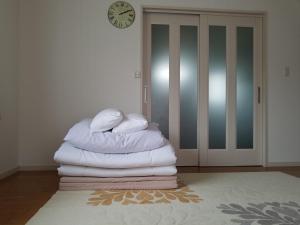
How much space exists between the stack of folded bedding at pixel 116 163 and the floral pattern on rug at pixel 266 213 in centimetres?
57

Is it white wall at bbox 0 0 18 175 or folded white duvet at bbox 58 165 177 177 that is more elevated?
white wall at bbox 0 0 18 175

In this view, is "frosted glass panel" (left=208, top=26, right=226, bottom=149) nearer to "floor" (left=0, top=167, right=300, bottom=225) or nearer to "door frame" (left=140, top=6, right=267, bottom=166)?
"door frame" (left=140, top=6, right=267, bottom=166)

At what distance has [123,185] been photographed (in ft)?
7.15

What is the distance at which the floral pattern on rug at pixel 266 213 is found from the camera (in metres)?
1.54

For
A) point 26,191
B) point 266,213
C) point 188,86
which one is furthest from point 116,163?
point 188,86

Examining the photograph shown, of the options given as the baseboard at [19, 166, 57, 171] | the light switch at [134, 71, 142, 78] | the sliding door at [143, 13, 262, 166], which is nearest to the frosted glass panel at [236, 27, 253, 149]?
the sliding door at [143, 13, 262, 166]

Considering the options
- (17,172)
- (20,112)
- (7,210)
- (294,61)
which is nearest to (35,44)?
(20,112)

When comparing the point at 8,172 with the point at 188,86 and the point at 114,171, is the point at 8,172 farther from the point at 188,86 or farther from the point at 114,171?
the point at 188,86

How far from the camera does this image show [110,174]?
7.15ft

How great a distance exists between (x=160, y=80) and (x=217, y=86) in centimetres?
77

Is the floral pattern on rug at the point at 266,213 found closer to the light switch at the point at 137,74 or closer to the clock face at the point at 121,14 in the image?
the light switch at the point at 137,74

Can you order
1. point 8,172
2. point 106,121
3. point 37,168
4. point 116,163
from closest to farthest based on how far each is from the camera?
point 116,163 < point 106,121 < point 8,172 < point 37,168

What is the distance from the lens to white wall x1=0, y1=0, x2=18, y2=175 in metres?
2.76

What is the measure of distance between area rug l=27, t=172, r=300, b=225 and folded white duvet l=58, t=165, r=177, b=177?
0.44 feet
